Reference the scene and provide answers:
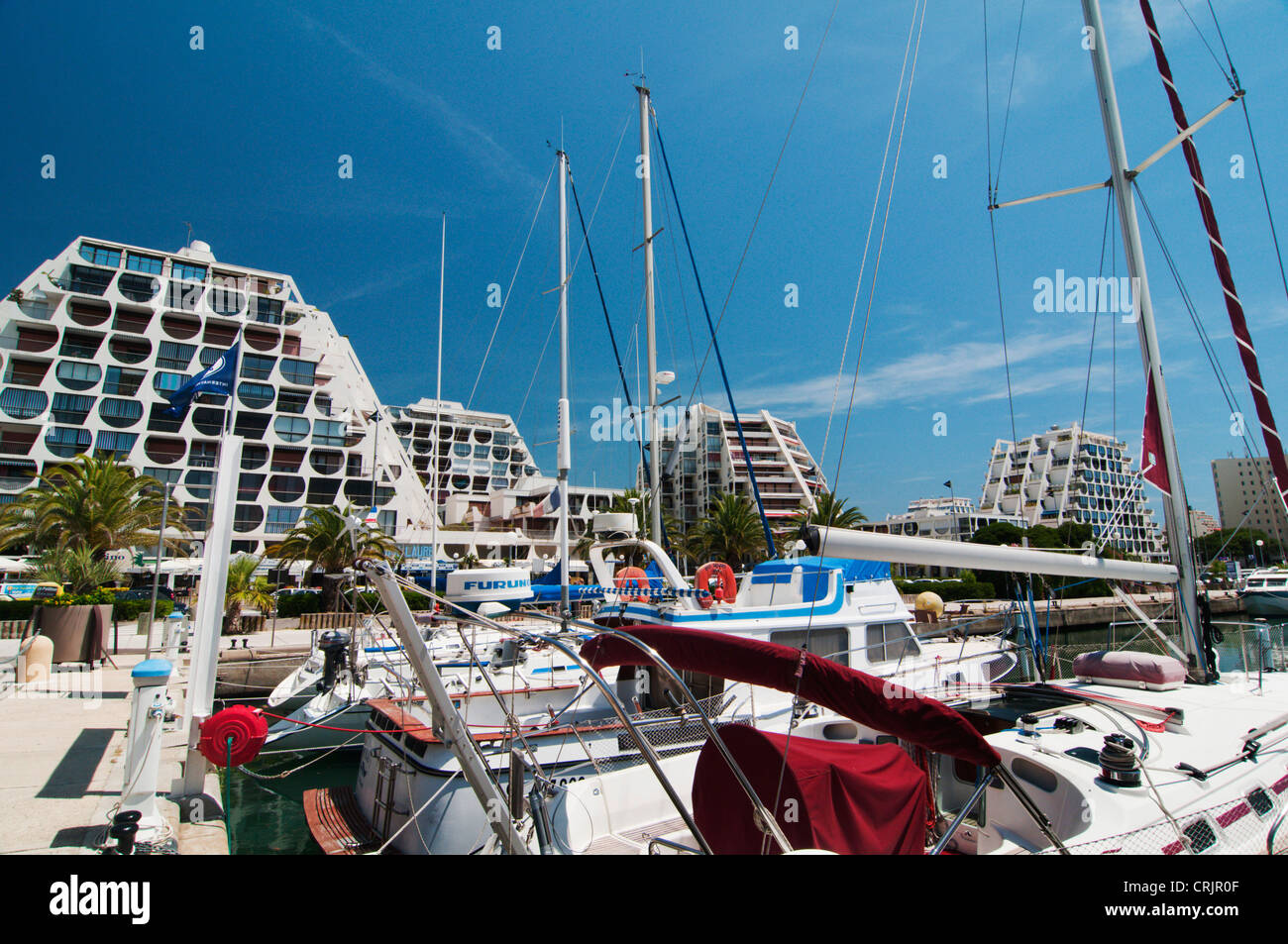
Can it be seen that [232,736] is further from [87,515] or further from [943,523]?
[943,523]

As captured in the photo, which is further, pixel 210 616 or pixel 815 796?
pixel 210 616

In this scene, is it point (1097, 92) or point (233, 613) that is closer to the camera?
point (1097, 92)

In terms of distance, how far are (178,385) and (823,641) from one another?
173 feet

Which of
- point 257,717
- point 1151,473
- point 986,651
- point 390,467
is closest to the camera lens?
point 257,717

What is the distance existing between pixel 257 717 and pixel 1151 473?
11.0 metres

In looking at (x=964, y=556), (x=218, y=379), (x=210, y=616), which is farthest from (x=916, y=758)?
(x=218, y=379)

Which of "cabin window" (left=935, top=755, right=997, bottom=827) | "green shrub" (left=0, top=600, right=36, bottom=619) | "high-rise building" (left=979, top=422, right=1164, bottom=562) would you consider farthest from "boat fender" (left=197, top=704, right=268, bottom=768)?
"high-rise building" (left=979, top=422, right=1164, bottom=562)

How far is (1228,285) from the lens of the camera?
26.7ft

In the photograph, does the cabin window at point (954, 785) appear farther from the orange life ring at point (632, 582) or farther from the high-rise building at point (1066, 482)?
the high-rise building at point (1066, 482)

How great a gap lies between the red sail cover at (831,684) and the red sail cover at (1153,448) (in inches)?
271

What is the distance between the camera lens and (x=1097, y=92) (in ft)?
30.2

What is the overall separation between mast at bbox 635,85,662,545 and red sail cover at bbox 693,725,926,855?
10.1 meters
